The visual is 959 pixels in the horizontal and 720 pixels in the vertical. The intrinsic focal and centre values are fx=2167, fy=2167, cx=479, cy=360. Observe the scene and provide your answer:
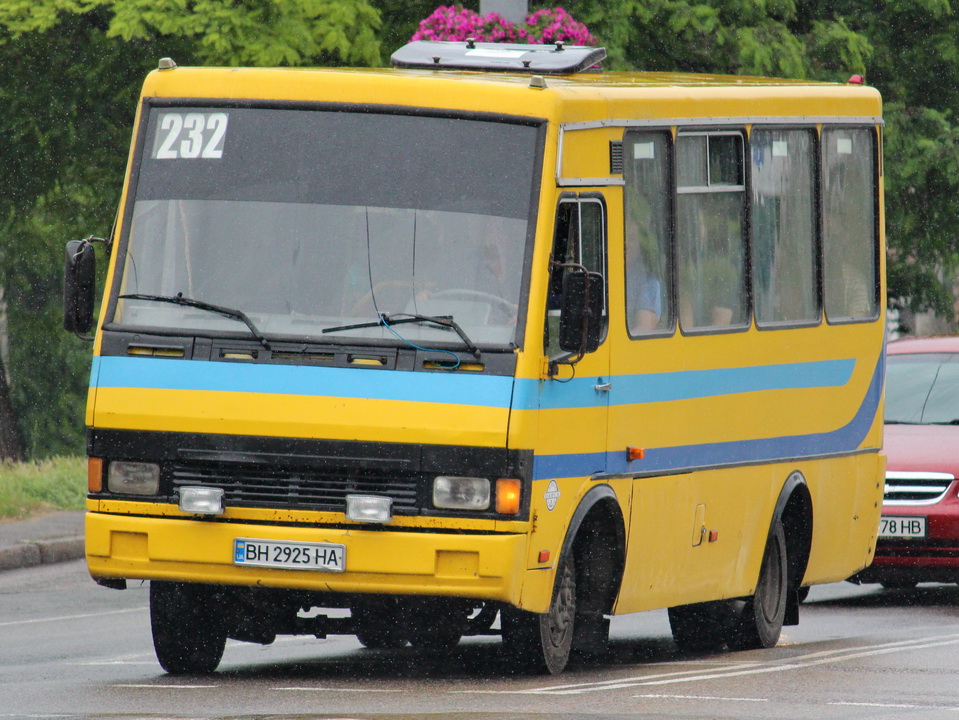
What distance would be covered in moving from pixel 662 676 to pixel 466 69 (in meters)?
3.32

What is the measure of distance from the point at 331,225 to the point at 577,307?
120 centimetres

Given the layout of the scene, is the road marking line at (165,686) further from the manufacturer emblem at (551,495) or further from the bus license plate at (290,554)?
the manufacturer emblem at (551,495)

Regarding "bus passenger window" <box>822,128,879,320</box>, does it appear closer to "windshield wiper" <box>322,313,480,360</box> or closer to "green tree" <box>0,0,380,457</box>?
"windshield wiper" <box>322,313,480,360</box>

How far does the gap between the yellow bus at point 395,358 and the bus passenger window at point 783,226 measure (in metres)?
1.04

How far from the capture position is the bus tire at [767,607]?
41.7 feet

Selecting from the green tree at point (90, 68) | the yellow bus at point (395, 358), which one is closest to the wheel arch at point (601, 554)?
the yellow bus at point (395, 358)

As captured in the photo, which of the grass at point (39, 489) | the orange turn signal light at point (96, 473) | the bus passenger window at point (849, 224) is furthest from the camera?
the grass at point (39, 489)

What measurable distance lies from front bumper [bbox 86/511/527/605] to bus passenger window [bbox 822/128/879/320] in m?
4.37

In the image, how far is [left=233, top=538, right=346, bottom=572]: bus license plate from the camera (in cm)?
950

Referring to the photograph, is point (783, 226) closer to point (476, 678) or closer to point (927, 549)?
point (927, 549)

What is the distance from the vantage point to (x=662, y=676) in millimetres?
10672

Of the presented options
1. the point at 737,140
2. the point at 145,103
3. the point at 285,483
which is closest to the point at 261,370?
the point at 285,483

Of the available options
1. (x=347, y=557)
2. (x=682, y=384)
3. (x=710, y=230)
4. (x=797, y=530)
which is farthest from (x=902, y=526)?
(x=347, y=557)

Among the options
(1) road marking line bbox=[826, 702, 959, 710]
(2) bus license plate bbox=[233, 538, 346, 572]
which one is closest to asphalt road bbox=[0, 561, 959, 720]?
(1) road marking line bbox=[826, 702, 959, 710]
